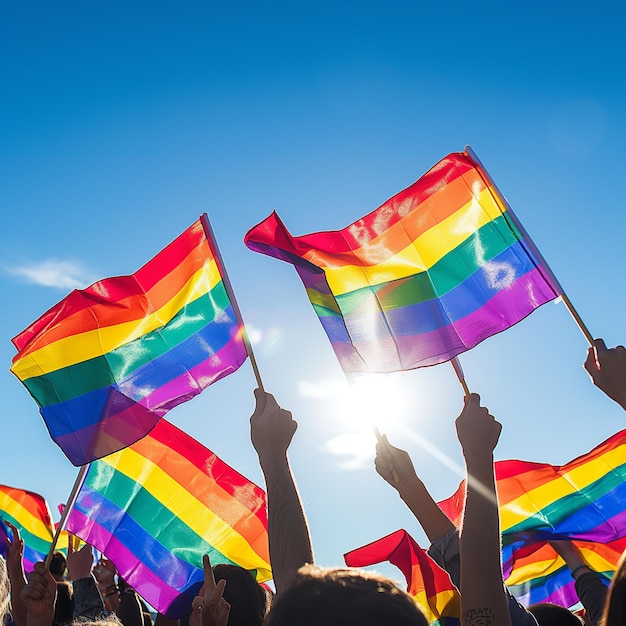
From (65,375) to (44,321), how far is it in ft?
1.88

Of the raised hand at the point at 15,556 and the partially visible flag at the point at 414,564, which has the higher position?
the raised hand at the point at 15,556

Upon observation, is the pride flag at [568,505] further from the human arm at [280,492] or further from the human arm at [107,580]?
the human arm at [280,492]

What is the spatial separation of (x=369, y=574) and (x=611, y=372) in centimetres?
214

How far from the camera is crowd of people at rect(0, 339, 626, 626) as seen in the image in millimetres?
1690

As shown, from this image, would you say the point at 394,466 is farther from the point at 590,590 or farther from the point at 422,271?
the point at 422,271

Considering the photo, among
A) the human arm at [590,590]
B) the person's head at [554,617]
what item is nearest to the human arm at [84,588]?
the person's head at [554,617]

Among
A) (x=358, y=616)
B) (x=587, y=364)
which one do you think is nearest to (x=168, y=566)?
(x=587, y=364)

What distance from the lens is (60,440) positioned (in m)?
6.11

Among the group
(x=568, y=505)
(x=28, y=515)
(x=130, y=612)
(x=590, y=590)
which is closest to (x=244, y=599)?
(x=130, y=612)

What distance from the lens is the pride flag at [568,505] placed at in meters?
7.18

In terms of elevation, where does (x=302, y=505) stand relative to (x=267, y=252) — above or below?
below

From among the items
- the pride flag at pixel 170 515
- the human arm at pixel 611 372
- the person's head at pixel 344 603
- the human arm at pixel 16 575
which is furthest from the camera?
the pride flag at pixel 170 515

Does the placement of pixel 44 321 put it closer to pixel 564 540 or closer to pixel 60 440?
pixel 60 440

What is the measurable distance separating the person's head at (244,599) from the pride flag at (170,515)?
3.22 m
